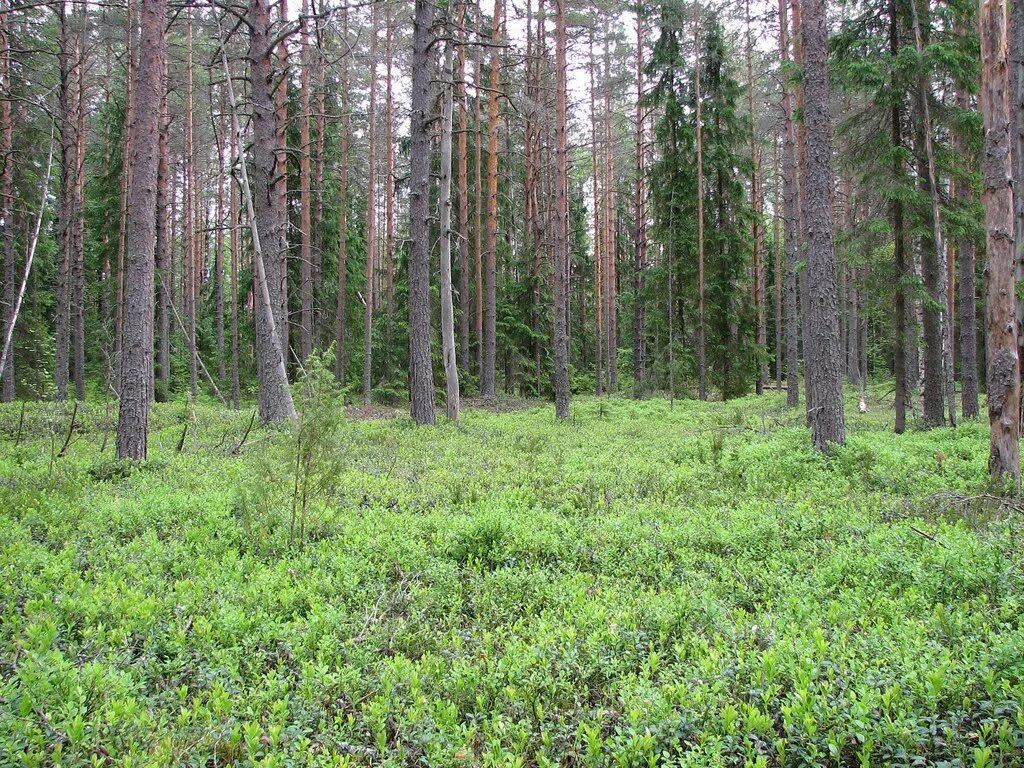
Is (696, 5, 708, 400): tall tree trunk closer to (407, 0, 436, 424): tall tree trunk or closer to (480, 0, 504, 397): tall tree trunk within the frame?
(480, 0, 504, 397): tall tree trunk

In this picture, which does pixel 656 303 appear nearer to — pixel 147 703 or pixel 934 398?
pixel 934 398

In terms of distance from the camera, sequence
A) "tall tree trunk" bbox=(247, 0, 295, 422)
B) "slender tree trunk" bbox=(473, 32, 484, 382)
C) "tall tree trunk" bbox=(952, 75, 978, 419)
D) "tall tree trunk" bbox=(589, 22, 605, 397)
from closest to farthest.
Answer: "tall tree trunk" bbox=(247, 0, 295, 422), "tall tree trunk" bbox=(952, 75, 978, 419), "slender tree trunk" bbox=(473, 32, 484, 382), "tall tree trunk" bbox=(589, 22, 605, 397)

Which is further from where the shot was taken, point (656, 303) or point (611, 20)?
point (656, 303)

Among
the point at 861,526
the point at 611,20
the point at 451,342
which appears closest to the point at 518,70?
the point at 611,20

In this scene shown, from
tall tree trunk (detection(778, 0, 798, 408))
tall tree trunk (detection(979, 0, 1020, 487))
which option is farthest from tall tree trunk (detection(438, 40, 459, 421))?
tall tree trunk (detection(979, 0, 1020, 487))

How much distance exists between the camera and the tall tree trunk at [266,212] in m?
12.5

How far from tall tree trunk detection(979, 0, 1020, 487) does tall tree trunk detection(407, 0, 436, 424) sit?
33.6 ft

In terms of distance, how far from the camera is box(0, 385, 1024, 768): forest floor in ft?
9.43

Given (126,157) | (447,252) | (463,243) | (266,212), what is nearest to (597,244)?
(463,243)

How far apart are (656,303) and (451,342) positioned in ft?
44.1

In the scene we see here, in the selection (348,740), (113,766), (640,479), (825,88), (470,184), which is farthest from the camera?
(470,184)

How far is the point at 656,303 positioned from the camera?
26734 millimetres

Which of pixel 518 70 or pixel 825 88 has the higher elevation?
pixel 518 70

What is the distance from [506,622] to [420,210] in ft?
39.1
